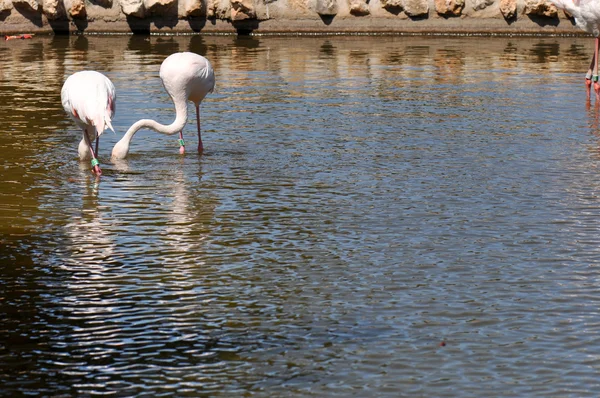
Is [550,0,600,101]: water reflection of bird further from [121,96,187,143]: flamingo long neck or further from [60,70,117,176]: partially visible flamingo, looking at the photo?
[60,70,117,176]: partially visible flamingo

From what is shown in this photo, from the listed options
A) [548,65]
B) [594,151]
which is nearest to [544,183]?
[594,151]

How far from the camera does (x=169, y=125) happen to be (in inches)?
433

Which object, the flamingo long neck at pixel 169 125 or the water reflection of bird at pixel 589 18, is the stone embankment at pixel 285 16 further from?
the flamingo long neck at pixel 169 125

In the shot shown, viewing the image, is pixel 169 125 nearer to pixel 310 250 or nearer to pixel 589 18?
pixel 310 250

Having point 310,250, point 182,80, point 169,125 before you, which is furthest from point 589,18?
point 310,250

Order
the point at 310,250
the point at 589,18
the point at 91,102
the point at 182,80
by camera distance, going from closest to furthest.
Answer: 1. the point at 310,250
2. the point at 91,102
3. the point at 182,80
4. the point at 589,18

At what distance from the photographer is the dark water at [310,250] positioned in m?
5.40

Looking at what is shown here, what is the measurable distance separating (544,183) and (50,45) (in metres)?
15.6

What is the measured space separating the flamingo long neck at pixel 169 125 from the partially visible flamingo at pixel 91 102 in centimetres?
46

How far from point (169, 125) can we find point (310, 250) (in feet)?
13.0

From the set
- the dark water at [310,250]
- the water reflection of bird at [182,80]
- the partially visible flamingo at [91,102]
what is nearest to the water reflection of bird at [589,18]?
the dark water at [310,250]

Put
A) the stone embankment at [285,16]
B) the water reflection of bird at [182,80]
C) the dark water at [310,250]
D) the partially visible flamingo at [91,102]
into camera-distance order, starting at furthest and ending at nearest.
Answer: the stone embankment at [285,16] < the water reflection of bird at [182,80] < the partially visible flamingo at [91,102] < the dark water at [310,250]

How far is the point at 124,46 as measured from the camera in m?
22.6

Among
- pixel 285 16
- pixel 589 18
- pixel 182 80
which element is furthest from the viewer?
pixel 285 16
